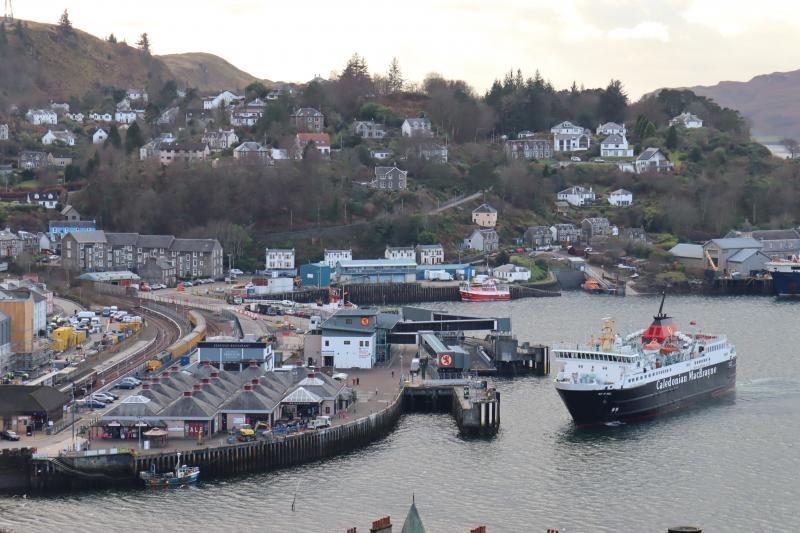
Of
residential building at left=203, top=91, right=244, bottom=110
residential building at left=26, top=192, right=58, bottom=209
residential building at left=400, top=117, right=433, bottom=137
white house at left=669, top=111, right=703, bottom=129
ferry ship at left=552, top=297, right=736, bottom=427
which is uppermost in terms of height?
residential building at left=203, top=91, right=244, bottom=110

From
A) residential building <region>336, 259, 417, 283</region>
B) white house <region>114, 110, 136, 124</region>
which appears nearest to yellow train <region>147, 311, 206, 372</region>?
residential building <region>336, 259, 417, 283</region>

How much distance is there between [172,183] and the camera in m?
104

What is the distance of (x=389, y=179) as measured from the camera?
359 feet

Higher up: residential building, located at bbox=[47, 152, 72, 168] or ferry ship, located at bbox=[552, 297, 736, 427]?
residential building, located at bbox=[47, 152, 72, 168]

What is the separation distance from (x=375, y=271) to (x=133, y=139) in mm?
34143

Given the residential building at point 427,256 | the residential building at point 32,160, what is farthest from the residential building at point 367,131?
the residential building at point 427,256

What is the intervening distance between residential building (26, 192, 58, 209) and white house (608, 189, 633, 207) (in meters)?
45.6

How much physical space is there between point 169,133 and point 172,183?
22.7 m

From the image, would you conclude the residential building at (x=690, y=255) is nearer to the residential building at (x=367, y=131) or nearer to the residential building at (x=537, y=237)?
the residential building at (x=537, y=237)

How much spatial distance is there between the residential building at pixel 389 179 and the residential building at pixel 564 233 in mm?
12466

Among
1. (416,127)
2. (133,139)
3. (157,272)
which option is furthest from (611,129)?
(157,272)

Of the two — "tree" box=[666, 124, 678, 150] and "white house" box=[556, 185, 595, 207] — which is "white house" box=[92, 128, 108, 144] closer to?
"white house" box=[556, 185, 595, 207]

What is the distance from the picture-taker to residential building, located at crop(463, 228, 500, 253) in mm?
102438

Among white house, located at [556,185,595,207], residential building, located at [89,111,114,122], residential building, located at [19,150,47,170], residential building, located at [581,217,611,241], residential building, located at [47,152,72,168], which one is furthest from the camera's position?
residential building, located at [89,111,114,122]
